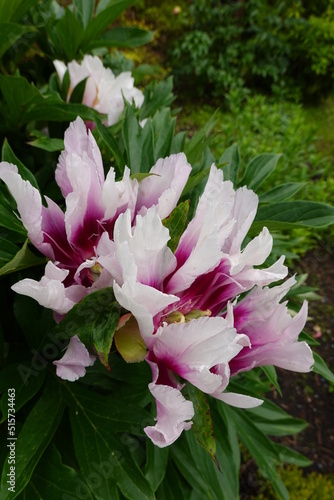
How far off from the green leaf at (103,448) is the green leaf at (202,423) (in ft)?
0.76

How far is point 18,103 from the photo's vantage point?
928 mm

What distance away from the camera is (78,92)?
3.24 feet

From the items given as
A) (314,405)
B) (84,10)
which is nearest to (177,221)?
(84,10)

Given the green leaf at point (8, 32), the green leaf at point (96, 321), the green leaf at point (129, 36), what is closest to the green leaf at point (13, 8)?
the green leaf at point (8, 32)

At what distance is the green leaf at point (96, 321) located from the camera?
20.9 inches

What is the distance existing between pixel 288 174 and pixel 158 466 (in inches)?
111

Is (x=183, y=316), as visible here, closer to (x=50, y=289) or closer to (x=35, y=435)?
(x=50, y=289)

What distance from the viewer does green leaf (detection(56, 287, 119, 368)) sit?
1.74ft

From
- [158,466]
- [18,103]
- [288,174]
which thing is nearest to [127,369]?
[158,466]

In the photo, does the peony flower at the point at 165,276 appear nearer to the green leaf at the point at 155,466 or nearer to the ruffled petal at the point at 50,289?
the ruffled petal at the point at 50,289

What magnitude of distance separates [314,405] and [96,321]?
239 centimetres

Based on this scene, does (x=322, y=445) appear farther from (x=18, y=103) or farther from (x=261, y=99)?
(x=261, y=99)

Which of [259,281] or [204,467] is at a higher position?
[259,281]

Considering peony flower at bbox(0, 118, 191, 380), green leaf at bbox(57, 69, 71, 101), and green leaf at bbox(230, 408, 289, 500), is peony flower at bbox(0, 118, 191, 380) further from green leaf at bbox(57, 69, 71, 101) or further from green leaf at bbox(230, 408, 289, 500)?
green leaf at bbox(230, 408, 289, 500)
